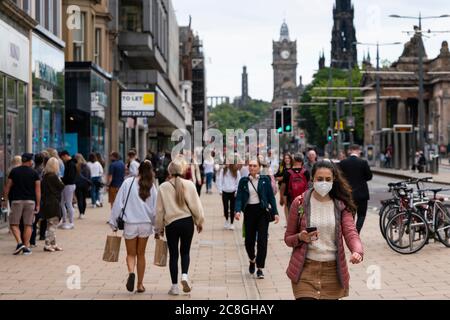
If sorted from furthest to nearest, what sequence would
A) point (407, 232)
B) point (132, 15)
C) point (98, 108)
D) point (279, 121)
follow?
point (132, 15) < point (98, 108) < point (279, 121) < point (407, 232)

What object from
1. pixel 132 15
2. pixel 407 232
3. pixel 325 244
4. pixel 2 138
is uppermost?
pixel 132 15

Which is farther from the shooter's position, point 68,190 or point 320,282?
point 68,190

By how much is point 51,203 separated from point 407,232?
19.6 feet

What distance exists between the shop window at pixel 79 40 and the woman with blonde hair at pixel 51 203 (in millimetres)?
21715

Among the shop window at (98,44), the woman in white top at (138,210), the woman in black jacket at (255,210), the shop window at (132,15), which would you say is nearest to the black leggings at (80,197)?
the woman in black jacket at (255,210)

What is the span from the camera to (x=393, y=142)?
6806 cm

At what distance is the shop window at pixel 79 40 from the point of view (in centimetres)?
3841

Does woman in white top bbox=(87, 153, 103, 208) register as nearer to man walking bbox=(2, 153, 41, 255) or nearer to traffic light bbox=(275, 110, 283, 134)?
traffic light bbox=(275, 110, 283, 134)

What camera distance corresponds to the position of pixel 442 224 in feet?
54.9

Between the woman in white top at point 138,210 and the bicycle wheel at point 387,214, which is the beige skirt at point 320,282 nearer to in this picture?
the woman in white top at point 138,210

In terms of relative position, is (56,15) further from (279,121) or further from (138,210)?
(138,210)

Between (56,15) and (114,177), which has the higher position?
(56,15)

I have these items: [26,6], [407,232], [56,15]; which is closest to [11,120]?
[26,6]

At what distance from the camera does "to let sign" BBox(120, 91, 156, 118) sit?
132ft
